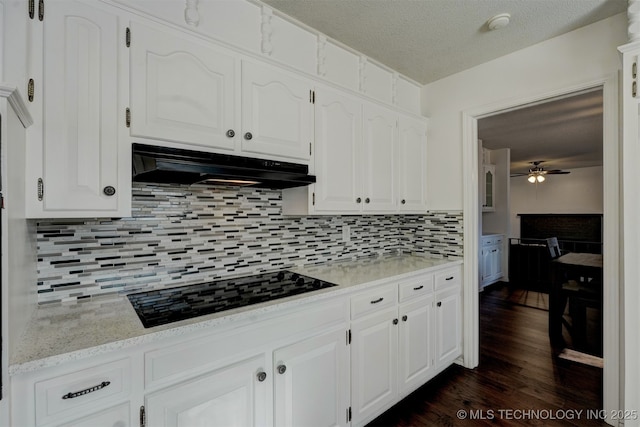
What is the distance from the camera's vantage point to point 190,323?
1.13 metres

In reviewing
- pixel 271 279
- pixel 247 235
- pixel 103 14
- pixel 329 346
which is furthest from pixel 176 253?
pixel 103 14

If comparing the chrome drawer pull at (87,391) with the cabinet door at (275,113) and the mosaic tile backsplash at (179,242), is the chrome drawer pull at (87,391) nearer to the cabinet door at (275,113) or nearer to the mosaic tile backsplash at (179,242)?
the mosaic tile backsplash at (179,242)

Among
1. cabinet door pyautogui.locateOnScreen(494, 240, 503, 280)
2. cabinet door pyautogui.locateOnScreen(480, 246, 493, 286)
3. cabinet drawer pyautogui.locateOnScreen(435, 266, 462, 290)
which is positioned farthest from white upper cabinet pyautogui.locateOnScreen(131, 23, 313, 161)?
cabinet door pyautogui.locateOnScreen(494, 240, 503, 280)

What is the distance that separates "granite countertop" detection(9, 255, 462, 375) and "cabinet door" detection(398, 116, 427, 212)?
1127mm

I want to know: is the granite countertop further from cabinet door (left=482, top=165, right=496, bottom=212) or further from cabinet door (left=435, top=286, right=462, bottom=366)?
cabinet door (left=482, top=165, right=496, bottom=212)

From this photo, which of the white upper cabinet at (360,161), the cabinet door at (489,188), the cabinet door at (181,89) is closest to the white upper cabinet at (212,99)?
the cabinet door at (181,89)

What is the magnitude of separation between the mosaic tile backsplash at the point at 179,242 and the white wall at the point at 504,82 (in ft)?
1.80

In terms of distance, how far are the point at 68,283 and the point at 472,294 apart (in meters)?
2.73

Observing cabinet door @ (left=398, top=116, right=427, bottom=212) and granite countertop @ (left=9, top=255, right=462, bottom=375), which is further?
cabinet door @ (left=398, top=116, right=427, bottom=212)

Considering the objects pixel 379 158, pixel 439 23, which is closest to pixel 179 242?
pixel 379 158

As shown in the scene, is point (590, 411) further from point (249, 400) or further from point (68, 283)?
point (68, 283)

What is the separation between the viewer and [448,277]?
242 cm

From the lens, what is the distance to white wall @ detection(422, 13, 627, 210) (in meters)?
1.89

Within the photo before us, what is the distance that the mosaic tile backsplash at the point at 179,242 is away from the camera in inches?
54.4
